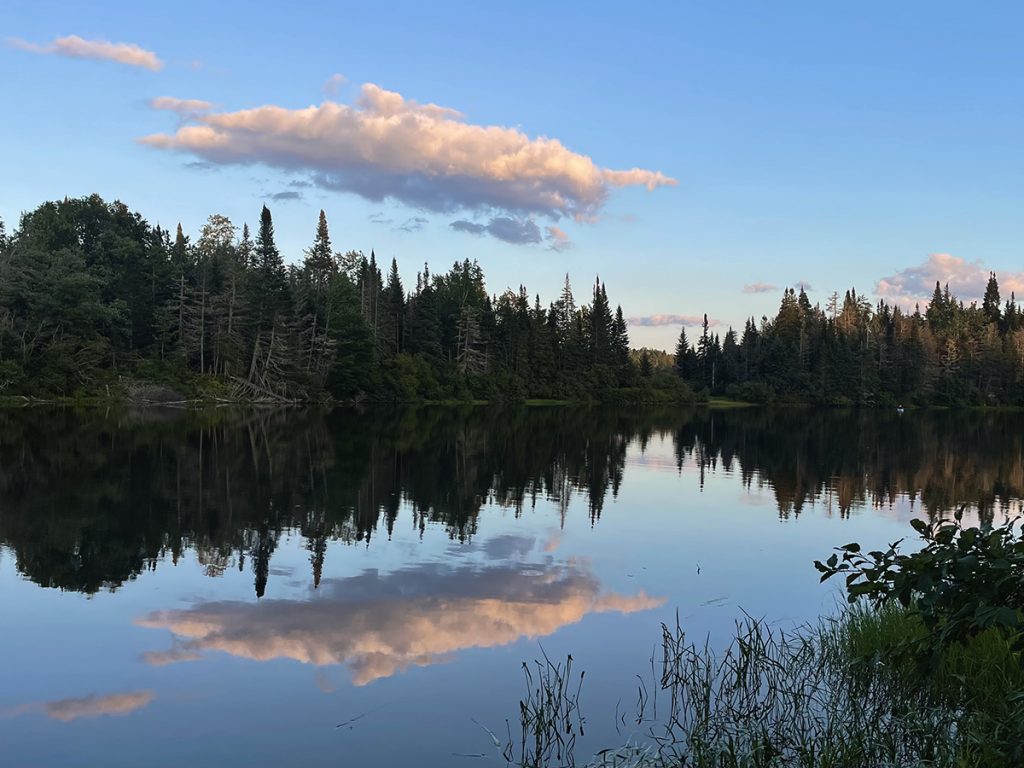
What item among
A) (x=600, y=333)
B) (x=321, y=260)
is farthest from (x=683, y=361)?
(x=321, y=260)

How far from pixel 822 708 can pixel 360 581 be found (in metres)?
9.57

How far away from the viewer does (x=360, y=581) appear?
16.4 m

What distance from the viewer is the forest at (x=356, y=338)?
77812 millimetres

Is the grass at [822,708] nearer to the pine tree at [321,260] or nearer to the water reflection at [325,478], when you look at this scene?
the water reflection at [325,478]

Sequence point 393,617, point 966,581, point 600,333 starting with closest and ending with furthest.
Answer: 1. point 966,581
2. point 393,617
3. point 600,333

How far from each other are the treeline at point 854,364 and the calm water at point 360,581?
11155 centimetres

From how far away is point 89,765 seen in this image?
8.36 meters

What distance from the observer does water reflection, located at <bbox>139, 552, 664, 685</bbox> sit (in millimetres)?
12023

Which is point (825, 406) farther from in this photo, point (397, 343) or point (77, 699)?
point (77, 699)

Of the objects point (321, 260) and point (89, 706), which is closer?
point (89, 706)

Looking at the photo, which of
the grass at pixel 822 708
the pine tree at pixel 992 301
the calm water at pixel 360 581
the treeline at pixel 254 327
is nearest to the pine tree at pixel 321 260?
the treeline at pixel 254 327

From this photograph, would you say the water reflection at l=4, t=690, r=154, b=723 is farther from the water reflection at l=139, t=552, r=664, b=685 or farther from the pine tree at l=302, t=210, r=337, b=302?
the pine tree at l=302, t=210, r=337, b=302

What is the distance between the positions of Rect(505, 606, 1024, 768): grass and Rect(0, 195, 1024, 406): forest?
75.1 m

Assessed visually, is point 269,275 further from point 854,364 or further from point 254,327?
point 854,364
